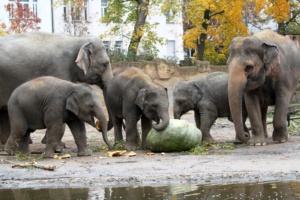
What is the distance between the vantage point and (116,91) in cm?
1595

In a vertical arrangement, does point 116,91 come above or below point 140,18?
below

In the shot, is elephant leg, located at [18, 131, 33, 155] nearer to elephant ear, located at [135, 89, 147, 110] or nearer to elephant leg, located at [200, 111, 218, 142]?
elephant ear, located at [135, 89, 147, 110]

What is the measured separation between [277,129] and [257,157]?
2203 mm

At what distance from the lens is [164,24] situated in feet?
189

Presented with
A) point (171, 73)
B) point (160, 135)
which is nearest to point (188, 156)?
point (160, 135)

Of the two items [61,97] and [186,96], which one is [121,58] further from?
[61,97]

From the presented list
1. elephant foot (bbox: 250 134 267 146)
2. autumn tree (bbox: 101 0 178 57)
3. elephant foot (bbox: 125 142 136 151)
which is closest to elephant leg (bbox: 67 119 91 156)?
elephant foot (bbox: 125 142 136 151)

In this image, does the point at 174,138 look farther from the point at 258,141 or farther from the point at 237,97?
the point at 258,141

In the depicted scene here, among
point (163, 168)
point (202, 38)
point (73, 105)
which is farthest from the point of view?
point (202, 38)

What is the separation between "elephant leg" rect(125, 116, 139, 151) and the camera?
1538cm

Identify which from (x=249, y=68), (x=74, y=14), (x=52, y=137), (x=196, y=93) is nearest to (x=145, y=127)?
(x=196, y=93)

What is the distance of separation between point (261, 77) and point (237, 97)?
0.79 meters

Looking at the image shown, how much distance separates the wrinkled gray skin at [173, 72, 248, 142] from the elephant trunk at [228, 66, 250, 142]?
56.0 inches

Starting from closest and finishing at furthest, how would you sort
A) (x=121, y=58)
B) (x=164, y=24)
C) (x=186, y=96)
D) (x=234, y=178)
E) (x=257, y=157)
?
1. (x=234, y=178)
2. (x=257, y=157)
3. (x=186, y=96)
4. (x=121, y=58)
5. (x=164, y=24)
